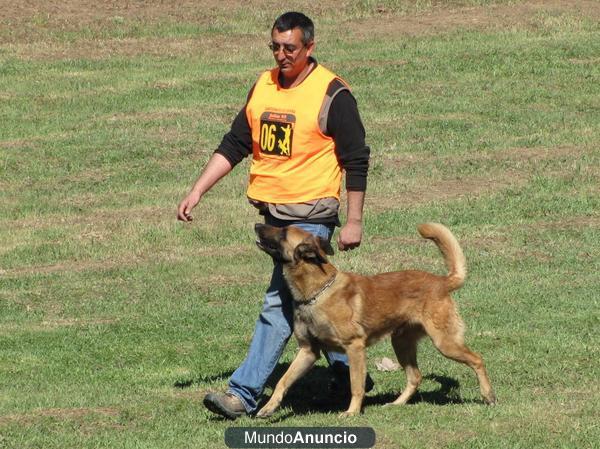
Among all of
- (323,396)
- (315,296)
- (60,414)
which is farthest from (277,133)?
(60,414)

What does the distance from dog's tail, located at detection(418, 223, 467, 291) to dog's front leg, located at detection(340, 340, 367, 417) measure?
0.77 m

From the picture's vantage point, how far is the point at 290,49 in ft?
26.2

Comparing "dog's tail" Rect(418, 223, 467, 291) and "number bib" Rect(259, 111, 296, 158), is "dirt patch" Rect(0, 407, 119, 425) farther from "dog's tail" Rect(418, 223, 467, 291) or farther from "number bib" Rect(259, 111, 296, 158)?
"dog's tail" Rect(418, 223, 467, 291)

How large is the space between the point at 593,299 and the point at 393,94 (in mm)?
9440

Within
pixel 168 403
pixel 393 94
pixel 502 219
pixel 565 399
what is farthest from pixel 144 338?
pixel 393 94

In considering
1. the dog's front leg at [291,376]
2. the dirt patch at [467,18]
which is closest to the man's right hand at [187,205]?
the dog's front leg at [291,376]

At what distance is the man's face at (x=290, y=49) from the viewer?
796cm

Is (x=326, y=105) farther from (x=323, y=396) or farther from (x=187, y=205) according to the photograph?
(x=323, y=396)

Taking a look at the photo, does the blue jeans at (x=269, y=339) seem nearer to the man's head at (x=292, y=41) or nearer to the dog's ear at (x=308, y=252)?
the dog's ear at (x=308, y=252)

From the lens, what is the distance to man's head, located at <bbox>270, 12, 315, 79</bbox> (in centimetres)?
796

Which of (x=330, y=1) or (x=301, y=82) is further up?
(x=301, y=82)

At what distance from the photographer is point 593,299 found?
11.5 m

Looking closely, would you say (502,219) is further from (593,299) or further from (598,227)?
(593,299)

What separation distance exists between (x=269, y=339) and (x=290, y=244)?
0.66 meters
